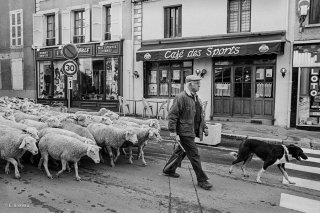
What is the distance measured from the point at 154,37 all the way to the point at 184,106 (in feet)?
39.5

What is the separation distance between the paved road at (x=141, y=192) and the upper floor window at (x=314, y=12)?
853 cm

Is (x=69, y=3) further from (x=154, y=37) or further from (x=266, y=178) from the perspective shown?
(x=266, y=178)

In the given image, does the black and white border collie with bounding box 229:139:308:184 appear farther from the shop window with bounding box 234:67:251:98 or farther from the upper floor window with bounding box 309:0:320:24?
the upper floor window with bounding box 309:0:320:24

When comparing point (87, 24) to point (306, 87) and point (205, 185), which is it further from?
point (205, 185)

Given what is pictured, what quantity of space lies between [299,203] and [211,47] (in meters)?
10.2

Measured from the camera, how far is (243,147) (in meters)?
6.42

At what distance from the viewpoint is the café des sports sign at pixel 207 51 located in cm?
1312

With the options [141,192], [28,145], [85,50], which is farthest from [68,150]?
[85,50]

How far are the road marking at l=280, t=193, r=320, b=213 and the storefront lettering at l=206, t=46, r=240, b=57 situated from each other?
30.3 ft

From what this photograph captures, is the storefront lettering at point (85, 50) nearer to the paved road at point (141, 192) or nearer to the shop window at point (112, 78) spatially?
the shop window at point (112, 78)

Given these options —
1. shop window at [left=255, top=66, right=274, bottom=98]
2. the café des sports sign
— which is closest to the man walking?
the café des sports sign

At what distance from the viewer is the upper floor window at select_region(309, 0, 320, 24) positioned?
43.0 feet

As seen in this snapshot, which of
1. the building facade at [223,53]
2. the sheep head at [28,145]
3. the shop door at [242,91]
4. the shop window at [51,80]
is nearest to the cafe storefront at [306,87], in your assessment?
the building facade at [223,53]

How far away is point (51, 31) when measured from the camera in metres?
22.1
